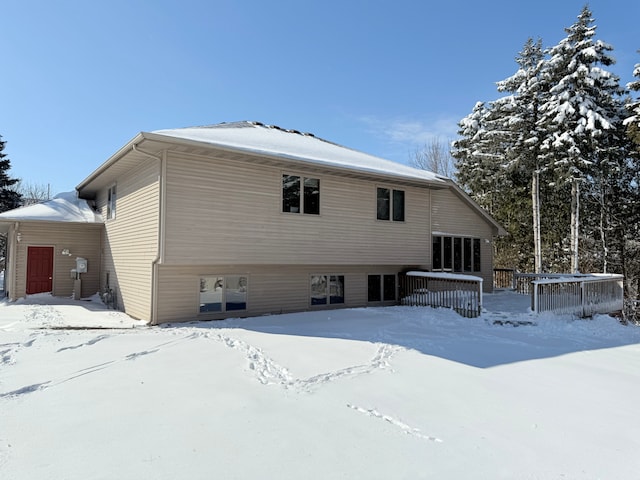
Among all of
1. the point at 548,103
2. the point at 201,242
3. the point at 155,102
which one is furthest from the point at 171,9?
the point at 548,103

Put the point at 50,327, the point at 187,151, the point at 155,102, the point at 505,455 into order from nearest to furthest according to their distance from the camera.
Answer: the point at 505,455
the point at 50,327
the point at 187,151
the point at 155,102

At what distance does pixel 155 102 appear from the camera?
13.3 meters

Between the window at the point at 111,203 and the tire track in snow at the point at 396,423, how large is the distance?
37.0 feet

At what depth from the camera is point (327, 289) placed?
39.6 ft

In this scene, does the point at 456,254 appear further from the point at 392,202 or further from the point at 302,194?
the point at 302,194

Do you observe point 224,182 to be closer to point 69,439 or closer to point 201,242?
point 201,242

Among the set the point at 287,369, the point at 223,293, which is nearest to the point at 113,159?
the point at 223,293

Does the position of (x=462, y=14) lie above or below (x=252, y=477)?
above

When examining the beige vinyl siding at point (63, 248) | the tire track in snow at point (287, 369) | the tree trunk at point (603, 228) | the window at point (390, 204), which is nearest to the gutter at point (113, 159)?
the beige vinyl siding at point (63, 248)

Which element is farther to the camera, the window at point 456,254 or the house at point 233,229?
the window at point 456,254

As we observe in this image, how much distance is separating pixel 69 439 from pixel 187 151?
6736 millimetres

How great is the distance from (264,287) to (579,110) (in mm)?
16300

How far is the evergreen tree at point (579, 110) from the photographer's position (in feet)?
57.0

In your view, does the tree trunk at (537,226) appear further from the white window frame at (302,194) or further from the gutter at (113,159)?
the gutter at (113,159)
